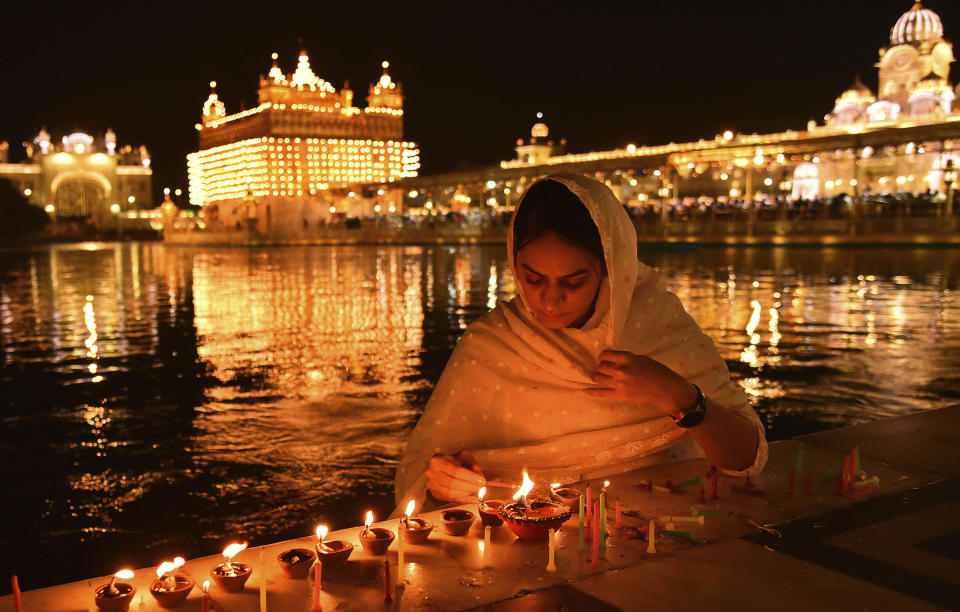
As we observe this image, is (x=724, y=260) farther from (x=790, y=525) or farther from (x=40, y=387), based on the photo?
(x=790, y=525)

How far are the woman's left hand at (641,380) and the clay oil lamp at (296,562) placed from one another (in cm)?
83

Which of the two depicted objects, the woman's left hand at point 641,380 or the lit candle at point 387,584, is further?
the woman's left hand at point 641,380

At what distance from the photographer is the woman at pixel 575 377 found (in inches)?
82.4

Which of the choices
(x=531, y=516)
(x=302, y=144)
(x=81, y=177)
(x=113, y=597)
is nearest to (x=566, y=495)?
(x=531, y=516)

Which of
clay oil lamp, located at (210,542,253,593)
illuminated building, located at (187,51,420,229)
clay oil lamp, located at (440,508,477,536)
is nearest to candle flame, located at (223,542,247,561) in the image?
clay oil lamp, located at (210,542,253,593)

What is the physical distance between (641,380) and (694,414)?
0.74 feet

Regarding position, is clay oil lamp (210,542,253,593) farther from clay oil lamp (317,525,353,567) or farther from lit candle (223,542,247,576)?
clay oil lamp (317,525,353,567)

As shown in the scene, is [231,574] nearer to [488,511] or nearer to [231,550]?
[231,550]

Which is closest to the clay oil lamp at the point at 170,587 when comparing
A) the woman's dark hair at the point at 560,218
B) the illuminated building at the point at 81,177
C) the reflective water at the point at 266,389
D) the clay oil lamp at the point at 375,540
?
the clay oil lamp at the point at 375,540

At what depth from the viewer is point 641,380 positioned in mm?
1946

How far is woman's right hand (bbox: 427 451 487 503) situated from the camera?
7.45 ft

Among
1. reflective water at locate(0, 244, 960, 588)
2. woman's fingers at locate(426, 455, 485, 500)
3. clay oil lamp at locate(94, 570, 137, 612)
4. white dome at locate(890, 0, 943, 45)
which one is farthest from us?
white dome at locate(890, 0, 943, 45)

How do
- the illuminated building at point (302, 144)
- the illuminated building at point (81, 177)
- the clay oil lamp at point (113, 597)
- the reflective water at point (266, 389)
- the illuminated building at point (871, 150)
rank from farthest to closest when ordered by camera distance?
the illuminated building at point (81, 177), the illuminated building at point (302, 144), the illuminated building at point (871, 150), the reflective water at point (266, 389), the clay oil lamp at point (113, 597)

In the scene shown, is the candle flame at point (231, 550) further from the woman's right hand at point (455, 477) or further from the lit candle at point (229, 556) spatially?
the woman's right hand at point (455, 477)
